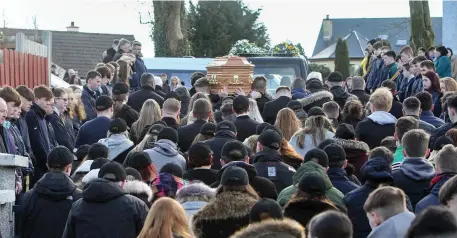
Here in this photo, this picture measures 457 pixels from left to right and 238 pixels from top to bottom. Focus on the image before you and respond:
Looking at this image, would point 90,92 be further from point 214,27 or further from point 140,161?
point 214,27

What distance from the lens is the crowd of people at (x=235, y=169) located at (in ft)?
25.8

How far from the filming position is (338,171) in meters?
10.3

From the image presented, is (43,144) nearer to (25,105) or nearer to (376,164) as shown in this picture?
(25,105)

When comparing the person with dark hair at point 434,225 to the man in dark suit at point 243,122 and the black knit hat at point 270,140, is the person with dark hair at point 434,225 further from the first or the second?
the man in dark suit at point 243,122

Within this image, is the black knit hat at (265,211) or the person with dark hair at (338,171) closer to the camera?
the black knit hat at (265,211)

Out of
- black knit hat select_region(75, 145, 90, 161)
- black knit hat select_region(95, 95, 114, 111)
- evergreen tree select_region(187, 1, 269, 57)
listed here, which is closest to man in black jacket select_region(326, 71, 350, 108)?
black knit hat select_region(95, 95, 114, 111)

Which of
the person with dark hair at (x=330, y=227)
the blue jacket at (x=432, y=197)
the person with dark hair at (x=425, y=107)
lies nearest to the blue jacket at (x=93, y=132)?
the person with dark hair at (x=425, y=107)

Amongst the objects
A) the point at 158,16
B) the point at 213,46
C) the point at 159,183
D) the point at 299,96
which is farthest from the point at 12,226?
the point at 213,46

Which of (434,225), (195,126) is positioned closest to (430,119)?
(195,126)

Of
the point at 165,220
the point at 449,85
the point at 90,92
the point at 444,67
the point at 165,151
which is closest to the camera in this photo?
the point at 165,220

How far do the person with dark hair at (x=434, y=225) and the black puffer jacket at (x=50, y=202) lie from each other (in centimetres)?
501

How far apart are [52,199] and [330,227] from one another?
4.74 metres

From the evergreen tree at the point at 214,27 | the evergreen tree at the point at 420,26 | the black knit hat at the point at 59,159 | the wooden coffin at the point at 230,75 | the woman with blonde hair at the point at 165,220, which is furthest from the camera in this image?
the evergreen tree at the point at 214,27

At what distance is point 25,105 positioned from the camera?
13.4 meters
